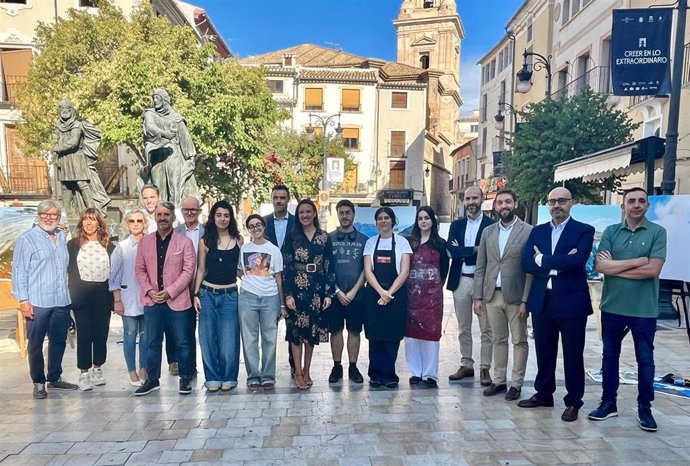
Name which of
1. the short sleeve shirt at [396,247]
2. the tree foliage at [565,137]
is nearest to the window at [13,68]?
the tree foliage at [565,137]

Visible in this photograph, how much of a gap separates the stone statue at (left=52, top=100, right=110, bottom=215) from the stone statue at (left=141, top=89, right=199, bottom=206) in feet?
2.41

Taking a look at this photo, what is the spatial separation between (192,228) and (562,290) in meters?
3.69

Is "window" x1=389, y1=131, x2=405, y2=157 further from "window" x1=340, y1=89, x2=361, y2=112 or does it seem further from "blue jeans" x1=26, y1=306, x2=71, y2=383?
"blue jeans" x1=26, y1=306, x2=71, y2=383

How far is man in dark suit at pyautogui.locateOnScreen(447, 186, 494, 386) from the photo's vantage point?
4836mm

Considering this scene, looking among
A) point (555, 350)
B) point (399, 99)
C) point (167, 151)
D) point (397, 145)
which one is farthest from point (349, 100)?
point (555, 350)

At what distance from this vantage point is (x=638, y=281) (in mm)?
3836

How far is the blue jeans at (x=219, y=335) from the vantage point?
447 cm

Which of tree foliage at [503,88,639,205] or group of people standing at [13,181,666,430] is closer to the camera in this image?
group of people standing at [13,181,666,430]

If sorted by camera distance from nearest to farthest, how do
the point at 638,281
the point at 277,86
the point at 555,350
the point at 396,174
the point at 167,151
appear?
the point at 638,281
the point at 555,350
the point at 167,151
the point at 277,86
the point at 396,174

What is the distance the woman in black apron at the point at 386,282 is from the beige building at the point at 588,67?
5324mm

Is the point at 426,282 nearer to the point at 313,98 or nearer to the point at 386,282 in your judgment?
the point at 386,282

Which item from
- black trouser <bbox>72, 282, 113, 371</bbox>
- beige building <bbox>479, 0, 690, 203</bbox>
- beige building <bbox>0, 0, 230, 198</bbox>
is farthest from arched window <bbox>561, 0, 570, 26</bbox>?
black trouser <bbox>72, 282, 113, 371</bbox>

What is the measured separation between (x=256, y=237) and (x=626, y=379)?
4.26m

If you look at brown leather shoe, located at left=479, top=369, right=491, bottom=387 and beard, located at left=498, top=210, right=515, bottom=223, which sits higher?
beard, located at left=498, top=210, right=515, bottom=223
